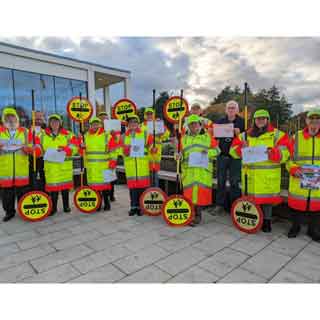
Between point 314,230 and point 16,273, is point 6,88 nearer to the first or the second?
point 16,273

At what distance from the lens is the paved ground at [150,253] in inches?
94.7

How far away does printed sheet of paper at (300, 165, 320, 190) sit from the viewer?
2928 millimetres

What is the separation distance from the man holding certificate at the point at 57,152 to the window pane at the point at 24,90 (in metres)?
8.45

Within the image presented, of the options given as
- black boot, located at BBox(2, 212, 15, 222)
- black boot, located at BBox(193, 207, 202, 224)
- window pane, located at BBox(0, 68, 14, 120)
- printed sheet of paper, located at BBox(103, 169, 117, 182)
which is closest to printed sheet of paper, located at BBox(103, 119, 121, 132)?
printed sheet of paper, located at BBox(103, 169, 117, 182)

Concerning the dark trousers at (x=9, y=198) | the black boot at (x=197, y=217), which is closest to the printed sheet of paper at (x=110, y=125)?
the dark trousers at (x=9, y=198)

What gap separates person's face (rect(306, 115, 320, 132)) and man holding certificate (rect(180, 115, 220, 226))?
125 cm

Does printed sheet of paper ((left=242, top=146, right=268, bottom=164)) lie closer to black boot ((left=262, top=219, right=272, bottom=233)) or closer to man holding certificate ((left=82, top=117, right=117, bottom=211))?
black boot ((left=262, top=219, right=272, bottom=233))

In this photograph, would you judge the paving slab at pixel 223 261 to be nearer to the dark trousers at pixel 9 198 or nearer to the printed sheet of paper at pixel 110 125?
the printed sheet of paper at pixel 110 125

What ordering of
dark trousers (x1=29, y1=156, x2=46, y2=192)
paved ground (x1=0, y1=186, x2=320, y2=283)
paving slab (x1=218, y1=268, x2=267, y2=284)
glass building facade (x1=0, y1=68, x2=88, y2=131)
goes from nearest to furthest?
paving slab (x1=218, y1=268, x2=267, y2=284), paved ground (x1=0, y1=186, x2=320, y2=283), dark trousers (x1=29, y1=156, x2=46, y2=192), glass building facade (x1=0, y1=68, x2=88, y2=131)

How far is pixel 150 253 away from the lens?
2.88 m

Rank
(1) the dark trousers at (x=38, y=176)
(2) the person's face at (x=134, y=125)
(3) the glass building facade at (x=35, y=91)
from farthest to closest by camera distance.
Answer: (3) the glass building facade at (x=35, y=91)
(1) the dark trousers at (x=38, y=176)
(2) the person's face at (x=134, y=125)

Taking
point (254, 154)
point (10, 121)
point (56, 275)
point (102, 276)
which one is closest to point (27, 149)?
point (10, 121)

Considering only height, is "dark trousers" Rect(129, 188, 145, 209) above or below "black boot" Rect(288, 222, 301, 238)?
above

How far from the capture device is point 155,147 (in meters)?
4.17
